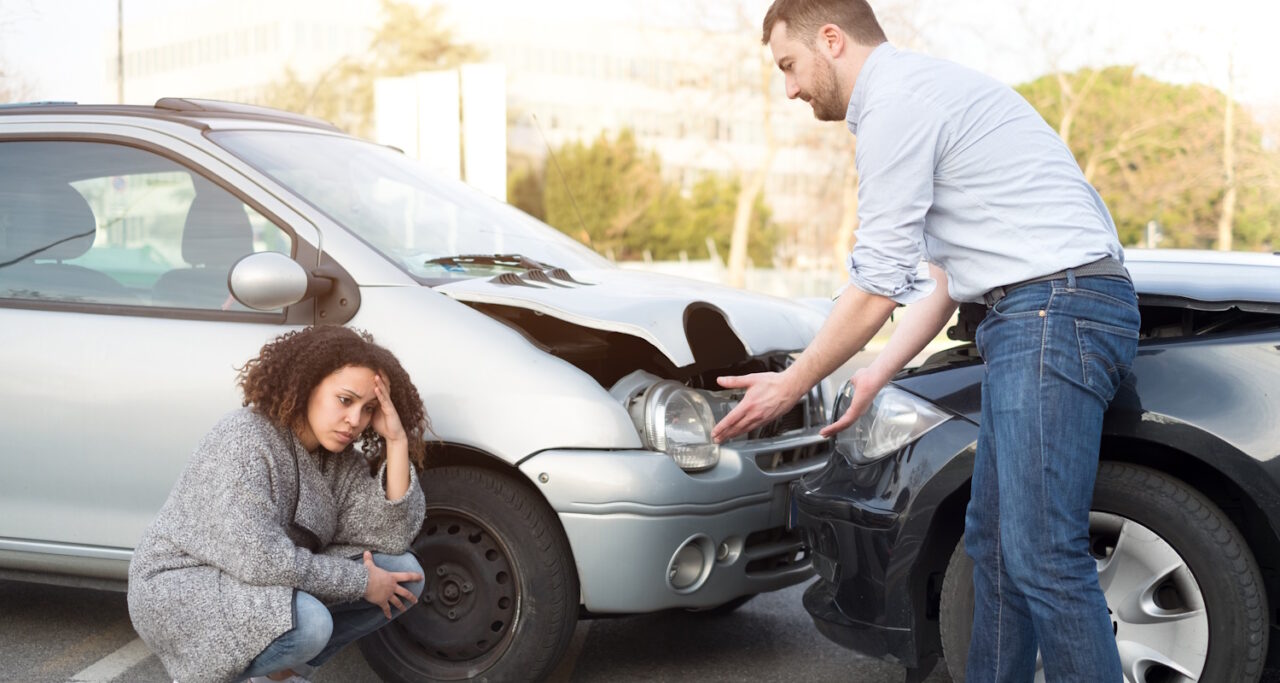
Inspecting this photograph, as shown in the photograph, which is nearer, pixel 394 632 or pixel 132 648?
pixel 394 632

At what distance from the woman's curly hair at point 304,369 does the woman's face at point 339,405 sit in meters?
0.02

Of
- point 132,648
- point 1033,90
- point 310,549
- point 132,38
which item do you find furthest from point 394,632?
point 132,38

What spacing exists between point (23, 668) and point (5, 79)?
17273 mm

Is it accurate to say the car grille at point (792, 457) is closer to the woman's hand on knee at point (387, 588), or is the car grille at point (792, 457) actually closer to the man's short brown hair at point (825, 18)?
the woman's hand on knee at point (387, 588)

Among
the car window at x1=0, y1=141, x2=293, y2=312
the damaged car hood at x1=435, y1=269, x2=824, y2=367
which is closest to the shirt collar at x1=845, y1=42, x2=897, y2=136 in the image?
the damaged car hood at x1=435, y1=269, x2=824, y2=367

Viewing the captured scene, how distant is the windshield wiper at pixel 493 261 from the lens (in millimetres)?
4102

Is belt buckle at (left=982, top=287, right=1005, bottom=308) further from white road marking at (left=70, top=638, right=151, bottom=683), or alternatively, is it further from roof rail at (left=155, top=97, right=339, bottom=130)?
white road marking at (left=70, top=638, right=151, bottom=683)

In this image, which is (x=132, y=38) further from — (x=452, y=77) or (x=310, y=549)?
(x=310, y=549)

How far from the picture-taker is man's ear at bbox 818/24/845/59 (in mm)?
2879

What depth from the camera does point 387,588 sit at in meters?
3.30

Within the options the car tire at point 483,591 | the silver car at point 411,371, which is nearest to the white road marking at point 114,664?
the silver car at point 411,371

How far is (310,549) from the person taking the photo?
3.32m

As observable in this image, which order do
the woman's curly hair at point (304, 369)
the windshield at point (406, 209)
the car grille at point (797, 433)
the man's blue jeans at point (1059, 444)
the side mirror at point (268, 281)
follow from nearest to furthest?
the man's blue jeans at point (1059, 444) < the woman's curly hair at point (304, 369) < the side mirror at point (268, 281) < the car grille at point (797, 433) < the windshield at point (406, 209)

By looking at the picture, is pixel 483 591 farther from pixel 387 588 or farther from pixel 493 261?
pixel 493 261
